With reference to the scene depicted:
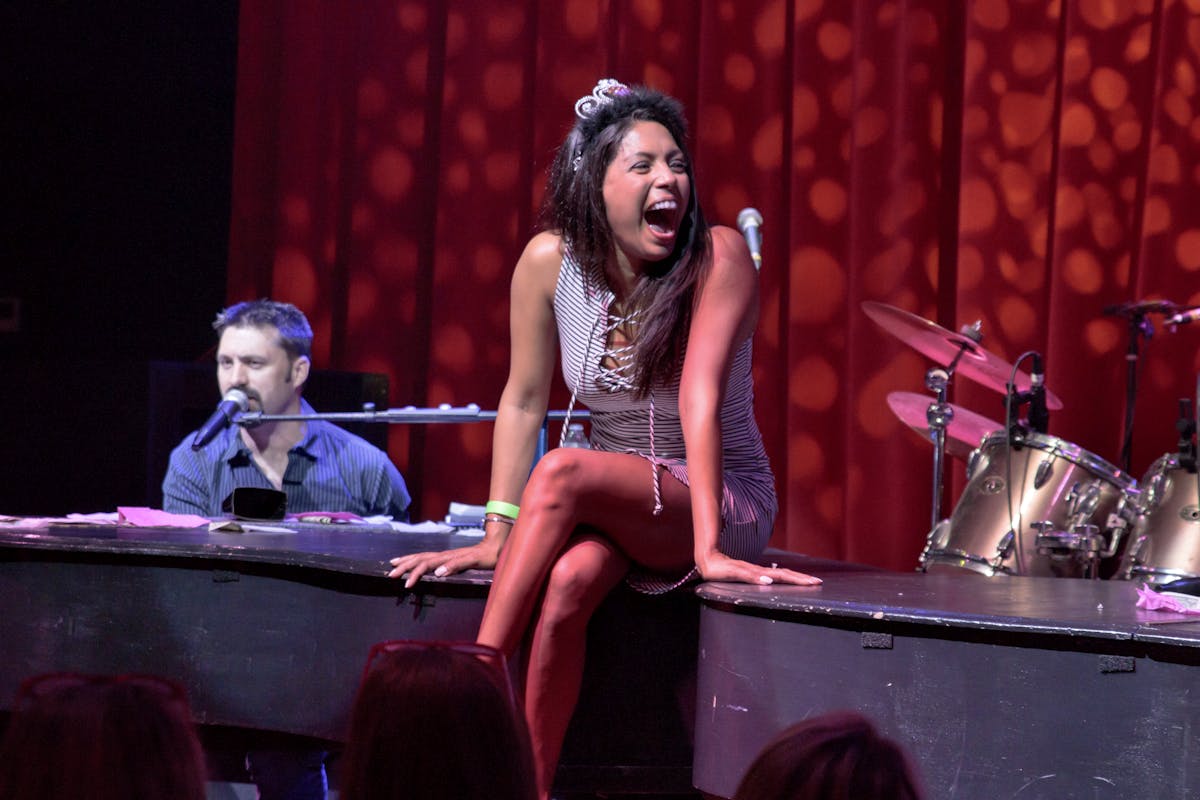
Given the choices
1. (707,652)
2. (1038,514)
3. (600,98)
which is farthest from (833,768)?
(1038,514)

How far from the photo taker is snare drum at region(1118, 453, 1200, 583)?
3.42m

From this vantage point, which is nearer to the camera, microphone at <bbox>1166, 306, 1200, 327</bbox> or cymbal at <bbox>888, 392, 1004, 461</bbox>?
microphone at <bbox>1166, 306, 1200, 327</bbox>

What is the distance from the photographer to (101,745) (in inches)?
37.4

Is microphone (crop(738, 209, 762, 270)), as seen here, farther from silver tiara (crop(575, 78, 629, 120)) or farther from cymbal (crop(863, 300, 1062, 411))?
cymbal (crop(863, 300, 1062, 411))

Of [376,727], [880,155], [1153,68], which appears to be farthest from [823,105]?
[376,727]

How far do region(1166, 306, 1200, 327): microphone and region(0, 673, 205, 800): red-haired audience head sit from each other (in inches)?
132

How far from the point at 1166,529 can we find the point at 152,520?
2.34 meters

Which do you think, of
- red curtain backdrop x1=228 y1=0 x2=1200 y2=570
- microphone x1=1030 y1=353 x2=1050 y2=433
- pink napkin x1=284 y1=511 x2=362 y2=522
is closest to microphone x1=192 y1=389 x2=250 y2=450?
pink napkin x1=284 y1=511 x2=362 y2=522

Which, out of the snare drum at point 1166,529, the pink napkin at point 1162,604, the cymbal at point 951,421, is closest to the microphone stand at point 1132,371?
the cymbal at point 951,421

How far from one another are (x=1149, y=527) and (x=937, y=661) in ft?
6.21

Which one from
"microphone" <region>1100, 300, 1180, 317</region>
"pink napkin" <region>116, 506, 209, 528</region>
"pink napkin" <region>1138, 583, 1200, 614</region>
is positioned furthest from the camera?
"microphone" <region>1100, 300, 1180, 317</region>

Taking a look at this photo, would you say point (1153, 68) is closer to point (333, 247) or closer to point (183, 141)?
point (333, 247)

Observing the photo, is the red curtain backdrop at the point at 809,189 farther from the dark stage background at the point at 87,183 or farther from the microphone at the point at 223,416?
the microphone at the point at 223,416

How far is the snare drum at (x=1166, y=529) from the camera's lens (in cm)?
342
